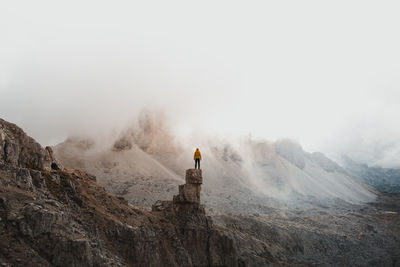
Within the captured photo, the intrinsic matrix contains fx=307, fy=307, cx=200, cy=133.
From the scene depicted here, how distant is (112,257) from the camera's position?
2461cm

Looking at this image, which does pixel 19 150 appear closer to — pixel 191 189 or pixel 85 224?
pixel 85 224

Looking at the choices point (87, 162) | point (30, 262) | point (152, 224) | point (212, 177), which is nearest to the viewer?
point (30, 262)

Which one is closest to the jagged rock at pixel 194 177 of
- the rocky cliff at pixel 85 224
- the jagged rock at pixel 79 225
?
the rocky cliff at pixel 85 224

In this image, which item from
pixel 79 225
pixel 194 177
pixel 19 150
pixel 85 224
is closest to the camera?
pixel 79 225

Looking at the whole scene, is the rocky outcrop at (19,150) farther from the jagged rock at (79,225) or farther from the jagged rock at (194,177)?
the jagged rock at (194,177)

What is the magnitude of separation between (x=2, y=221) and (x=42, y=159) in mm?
11087

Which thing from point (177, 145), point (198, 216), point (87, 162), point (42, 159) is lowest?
point (198, 216)

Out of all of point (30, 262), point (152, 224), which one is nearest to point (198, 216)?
point (152, 224)

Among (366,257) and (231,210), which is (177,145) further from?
(366,257)

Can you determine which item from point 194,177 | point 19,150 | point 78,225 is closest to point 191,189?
point 194,177

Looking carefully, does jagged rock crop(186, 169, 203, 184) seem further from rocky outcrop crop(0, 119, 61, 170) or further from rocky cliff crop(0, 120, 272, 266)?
rocky outcrop crop(0, 119, 61, 170)

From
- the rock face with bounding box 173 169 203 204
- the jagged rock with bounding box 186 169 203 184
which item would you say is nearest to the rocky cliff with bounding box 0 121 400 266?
the rock face with bounding box 173 169 203 204

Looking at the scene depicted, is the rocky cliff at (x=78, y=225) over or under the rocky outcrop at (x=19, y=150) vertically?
under

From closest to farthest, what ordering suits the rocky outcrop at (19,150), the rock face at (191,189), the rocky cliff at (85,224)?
the rocky cliff at (85,224), the rocky outcrop at (19,150), the rock face at (191,189)
